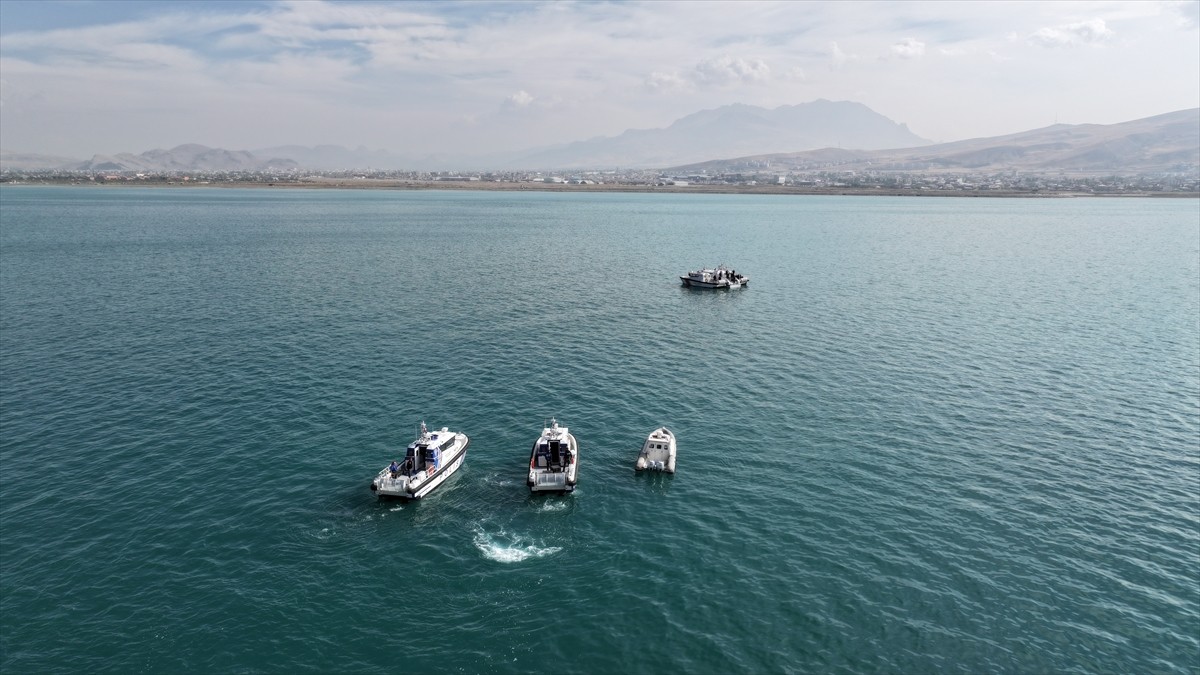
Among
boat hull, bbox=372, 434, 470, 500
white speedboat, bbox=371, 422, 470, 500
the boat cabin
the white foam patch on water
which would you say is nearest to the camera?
the white foam patch on water

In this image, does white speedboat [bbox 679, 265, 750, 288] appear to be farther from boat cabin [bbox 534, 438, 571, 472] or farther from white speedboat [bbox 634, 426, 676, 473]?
boat cabin [bbox 534, 438, 571, 472]

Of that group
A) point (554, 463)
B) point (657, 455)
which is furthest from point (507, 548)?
point (657, 455)

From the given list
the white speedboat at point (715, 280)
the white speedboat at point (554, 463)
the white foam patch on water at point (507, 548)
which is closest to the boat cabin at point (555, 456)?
the white speedboat at point (554, 463)

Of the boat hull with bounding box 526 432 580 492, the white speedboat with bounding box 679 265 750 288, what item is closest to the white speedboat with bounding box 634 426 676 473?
the boat hull with bounding box 526 432 580 492

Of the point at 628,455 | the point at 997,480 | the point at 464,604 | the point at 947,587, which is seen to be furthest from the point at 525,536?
the point at 997,480

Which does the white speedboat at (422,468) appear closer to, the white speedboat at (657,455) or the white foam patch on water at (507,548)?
the white foam patch on water at (507,548)
